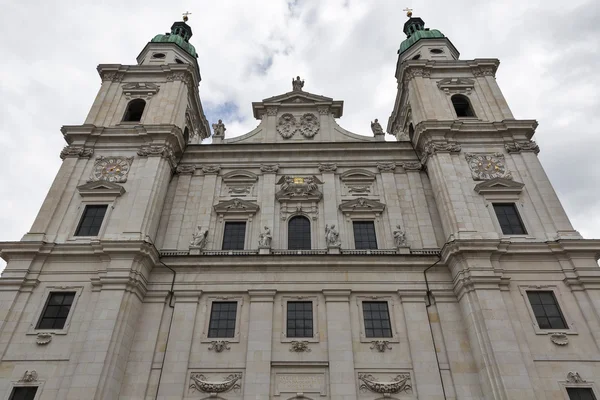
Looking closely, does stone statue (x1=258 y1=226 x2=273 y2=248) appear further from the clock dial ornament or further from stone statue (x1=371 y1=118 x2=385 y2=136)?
stone statue (x1=371 y1=118 x2=385 y2=136)

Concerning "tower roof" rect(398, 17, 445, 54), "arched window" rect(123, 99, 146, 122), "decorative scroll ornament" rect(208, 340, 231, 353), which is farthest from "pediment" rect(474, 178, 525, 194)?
"arched window" rect(123, 99, 146, 122)

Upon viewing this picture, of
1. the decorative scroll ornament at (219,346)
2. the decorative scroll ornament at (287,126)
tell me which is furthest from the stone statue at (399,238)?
the decorative scroll ornament at (287,126)

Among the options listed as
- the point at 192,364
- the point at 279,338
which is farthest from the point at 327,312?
the point at 192,364

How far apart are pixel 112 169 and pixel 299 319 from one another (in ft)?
46.3

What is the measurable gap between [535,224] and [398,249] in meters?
7.29

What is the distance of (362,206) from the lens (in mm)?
23969

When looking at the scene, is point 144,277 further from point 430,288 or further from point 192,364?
point 430,288

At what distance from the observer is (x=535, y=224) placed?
21797 mm

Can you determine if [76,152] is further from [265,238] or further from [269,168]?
[265,238]

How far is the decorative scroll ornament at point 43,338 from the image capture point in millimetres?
18203

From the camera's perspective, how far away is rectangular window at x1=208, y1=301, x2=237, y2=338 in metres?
19.7

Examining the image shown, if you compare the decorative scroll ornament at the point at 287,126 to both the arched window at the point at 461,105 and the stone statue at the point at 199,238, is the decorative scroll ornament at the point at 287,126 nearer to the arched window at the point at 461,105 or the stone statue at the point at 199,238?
the stone statue at the point at 199,238

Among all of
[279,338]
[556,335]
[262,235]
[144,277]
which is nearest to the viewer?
[556,335]

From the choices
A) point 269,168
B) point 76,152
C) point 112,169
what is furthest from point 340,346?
point 76,152
